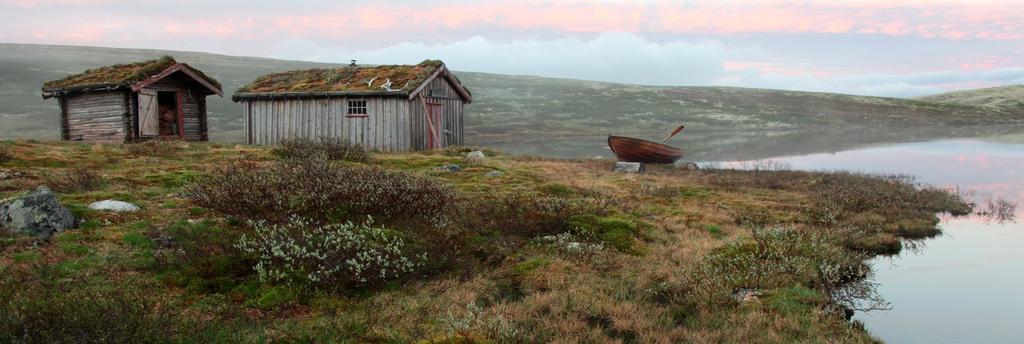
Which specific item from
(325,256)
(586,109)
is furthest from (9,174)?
(586,109)

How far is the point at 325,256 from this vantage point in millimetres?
7574

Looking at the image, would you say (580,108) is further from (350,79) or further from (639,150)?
(639,150)

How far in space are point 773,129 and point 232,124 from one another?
60.0m

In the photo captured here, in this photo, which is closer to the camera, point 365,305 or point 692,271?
point 365,305

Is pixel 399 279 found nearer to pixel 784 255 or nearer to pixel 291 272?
pixel 291 272

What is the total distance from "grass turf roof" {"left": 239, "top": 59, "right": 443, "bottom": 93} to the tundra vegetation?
14467mm

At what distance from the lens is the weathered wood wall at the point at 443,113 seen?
28.6 metres

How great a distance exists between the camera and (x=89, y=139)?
28.3 meters

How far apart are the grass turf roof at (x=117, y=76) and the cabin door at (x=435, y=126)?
32.2 feet

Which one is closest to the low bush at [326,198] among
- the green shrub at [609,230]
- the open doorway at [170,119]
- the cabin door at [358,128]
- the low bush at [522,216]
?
the low bush at [522,216]

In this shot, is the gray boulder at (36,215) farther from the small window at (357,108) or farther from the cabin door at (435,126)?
the cabin door at (435,126)

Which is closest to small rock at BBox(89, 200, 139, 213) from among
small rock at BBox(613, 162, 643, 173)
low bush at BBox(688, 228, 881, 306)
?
low bush at BBox(688, 228, 881, 306)

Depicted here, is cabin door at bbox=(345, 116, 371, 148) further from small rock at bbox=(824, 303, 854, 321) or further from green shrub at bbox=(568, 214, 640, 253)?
small rock at bbox=(824, 303, 854, 321)

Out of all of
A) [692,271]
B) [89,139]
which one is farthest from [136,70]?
[692,271]
